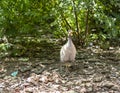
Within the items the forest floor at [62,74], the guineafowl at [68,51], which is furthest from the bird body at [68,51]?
the forest floor at [62,74]

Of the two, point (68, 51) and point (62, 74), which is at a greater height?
point (68, 51)

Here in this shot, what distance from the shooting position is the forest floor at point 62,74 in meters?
4.32

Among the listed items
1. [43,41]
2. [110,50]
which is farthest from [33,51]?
[110,50]

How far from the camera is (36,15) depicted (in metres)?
5.39

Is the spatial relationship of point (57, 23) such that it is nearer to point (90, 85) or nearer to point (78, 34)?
point (78, 34)

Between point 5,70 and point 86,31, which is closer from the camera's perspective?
point 5,70

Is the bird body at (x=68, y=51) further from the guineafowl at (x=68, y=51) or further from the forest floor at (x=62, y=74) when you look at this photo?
the forest floor at (x=62, y=74)

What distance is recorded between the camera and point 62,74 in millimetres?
4773

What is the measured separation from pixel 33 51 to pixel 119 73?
1.64 metres

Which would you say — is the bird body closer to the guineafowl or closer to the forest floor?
the guineafowl

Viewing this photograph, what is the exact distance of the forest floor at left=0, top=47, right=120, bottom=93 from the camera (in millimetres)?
4320

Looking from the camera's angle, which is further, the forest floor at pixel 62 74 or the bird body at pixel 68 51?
the bird body at pixel 68 51

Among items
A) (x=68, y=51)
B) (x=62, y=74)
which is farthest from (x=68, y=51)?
(x=62, y=74)

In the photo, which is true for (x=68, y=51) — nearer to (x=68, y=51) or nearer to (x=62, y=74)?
(x=68, y=51)
